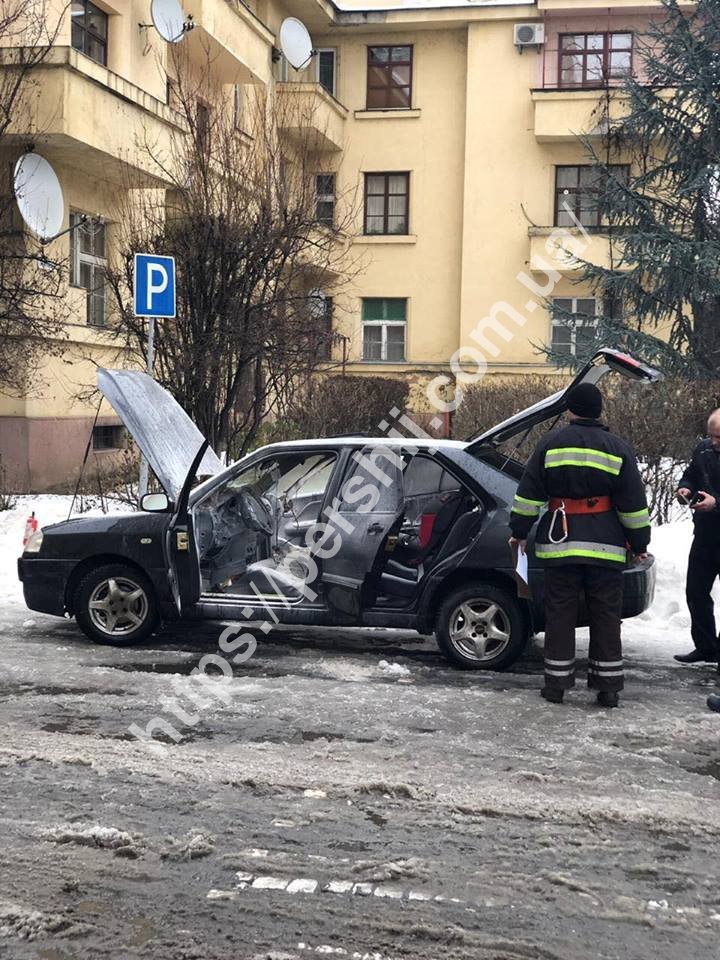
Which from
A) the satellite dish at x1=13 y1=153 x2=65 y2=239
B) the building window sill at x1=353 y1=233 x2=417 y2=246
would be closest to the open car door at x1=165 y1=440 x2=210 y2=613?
the satellite dish at x1=13 y1=153 x2=65 y2=239

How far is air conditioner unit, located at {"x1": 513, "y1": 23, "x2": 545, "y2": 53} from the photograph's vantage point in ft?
91.9

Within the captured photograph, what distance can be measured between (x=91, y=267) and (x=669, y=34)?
9.94 meters

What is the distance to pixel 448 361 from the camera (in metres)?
29.9

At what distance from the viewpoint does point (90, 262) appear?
17.5 m

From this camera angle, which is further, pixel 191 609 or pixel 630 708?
pixel 191 609

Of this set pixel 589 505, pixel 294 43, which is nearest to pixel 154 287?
pixel 589 505

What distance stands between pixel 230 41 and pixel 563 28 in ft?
39.5

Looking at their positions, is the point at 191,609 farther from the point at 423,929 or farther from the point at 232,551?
the point at 423,929

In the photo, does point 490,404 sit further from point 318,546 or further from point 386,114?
point 386,114

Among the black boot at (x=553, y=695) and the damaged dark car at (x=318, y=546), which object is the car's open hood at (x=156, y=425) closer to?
the damaged dark car at (x=318, y=546)

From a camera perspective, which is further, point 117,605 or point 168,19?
point 168,19

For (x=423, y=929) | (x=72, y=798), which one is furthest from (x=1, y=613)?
(x=423, y=929)

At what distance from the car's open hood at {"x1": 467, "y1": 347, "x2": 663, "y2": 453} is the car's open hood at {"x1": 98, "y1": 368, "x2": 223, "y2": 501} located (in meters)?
2.08

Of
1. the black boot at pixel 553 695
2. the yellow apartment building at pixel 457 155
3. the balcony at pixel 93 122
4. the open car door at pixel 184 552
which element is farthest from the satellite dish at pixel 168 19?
the black boot at pixel 553 695
